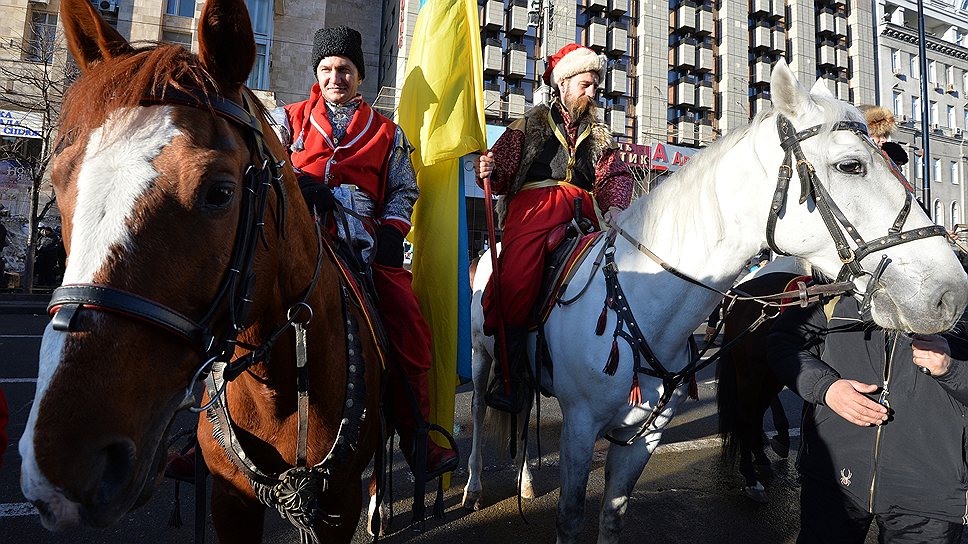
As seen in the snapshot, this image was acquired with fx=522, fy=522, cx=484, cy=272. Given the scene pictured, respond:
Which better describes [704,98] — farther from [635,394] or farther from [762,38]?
[635,394]

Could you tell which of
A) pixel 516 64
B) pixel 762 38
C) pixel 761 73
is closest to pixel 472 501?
pixel 516 64

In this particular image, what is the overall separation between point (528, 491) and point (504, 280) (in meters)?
1.84

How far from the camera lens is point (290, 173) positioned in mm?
1533

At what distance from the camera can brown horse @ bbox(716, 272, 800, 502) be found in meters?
4.11

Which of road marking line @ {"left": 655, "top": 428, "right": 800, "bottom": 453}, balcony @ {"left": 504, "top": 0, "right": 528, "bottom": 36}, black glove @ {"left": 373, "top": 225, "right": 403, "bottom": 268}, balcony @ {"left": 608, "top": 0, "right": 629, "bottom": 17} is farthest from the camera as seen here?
balcony @ {"left": 608, "top": 0, "right": 629, "bottom": 17}

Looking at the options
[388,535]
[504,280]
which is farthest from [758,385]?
[388,535]

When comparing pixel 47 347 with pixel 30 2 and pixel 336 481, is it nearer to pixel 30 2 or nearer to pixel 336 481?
pixel 336 481

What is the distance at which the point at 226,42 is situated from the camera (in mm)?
1257

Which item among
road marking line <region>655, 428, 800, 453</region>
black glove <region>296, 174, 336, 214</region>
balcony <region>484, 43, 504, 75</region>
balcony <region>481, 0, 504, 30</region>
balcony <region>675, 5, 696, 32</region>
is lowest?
road marking line <region>655, 428, 800, 453</region>

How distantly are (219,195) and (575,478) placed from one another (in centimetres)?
220

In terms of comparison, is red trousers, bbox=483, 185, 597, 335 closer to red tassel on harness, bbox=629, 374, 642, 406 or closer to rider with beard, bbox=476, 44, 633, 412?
rider with beard, bbox=476, 44, 633, 412

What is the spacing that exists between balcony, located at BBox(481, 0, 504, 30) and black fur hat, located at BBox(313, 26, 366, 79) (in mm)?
25813

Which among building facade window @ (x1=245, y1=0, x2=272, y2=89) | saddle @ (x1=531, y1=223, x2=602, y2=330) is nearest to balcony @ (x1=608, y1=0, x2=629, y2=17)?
building facade window @ (x1=245, y1=0, x2=272, y2=89)

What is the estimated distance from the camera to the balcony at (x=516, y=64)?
2644 cm
